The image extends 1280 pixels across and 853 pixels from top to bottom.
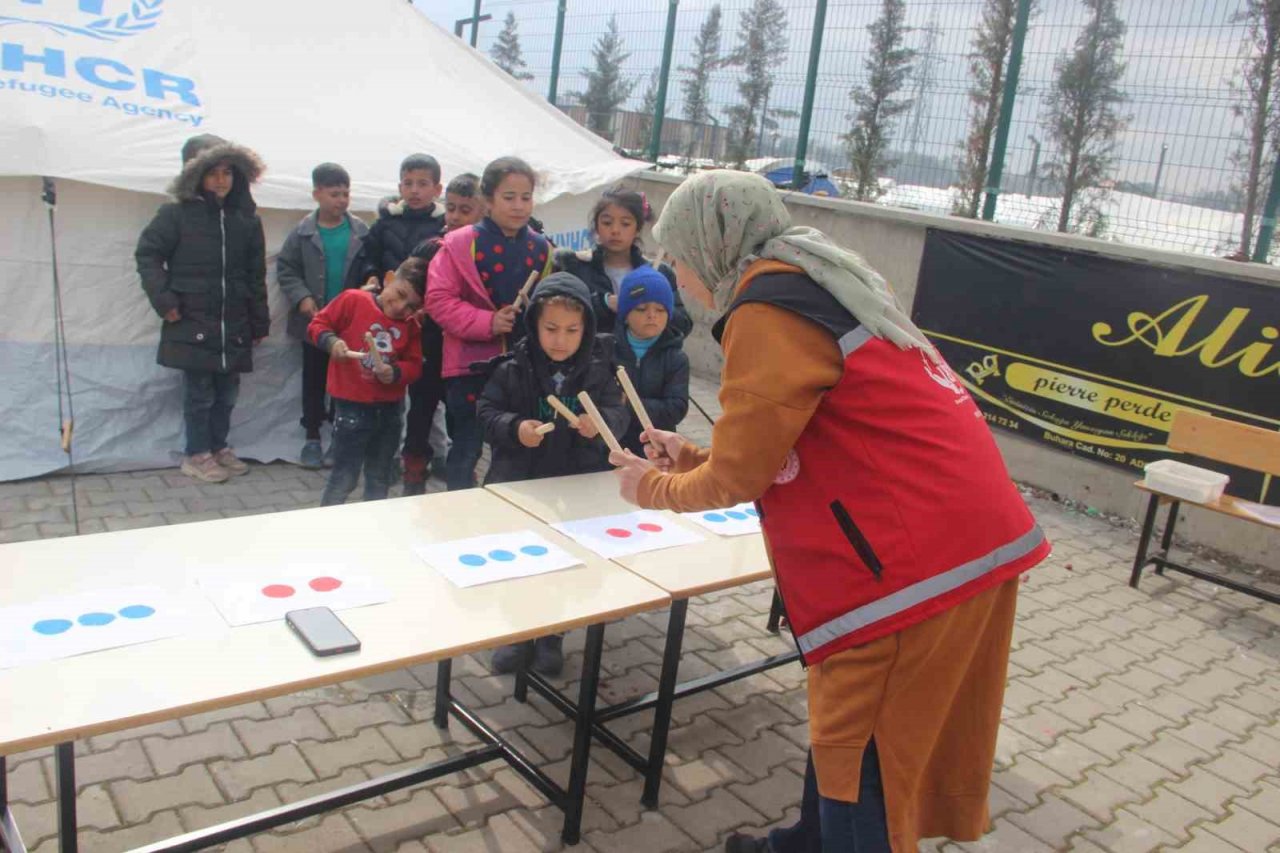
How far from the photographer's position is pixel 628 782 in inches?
109

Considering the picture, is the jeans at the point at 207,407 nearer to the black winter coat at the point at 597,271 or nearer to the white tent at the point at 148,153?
the white tent at the point at 148,153

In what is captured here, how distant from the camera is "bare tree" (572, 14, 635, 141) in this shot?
8.52m

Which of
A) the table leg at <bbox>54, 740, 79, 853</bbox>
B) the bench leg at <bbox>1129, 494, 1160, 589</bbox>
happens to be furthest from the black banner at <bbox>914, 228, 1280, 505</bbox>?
the table leg at <bbox>54, 740, 79, 853</bbox>

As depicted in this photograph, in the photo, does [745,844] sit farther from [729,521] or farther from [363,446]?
[363,446]

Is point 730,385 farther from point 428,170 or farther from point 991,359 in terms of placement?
point 991,359

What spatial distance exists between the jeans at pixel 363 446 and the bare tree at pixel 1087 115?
3926 mm

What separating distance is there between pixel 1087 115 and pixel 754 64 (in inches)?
100

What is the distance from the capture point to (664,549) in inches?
101

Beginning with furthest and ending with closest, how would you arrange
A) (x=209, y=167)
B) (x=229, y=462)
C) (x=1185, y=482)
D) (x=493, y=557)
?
(x=229, y=462), (x=1185, y=482), (x=209, y=167), (x=493, y=557)

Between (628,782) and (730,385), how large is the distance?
1.48 m

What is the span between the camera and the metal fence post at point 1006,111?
582 centimetres

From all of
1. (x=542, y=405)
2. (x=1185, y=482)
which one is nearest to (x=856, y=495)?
(x=542, y=405)

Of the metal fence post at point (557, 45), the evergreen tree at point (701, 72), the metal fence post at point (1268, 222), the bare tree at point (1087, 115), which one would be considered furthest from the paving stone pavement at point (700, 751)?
the metal fence post at point (557, 45)

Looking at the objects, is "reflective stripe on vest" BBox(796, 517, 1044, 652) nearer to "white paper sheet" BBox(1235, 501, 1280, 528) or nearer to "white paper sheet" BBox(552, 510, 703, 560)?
"white paper sheet" BBox(552, 510, 703, 560)
